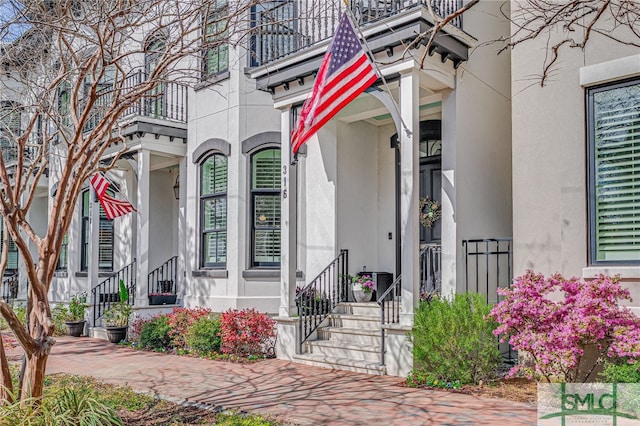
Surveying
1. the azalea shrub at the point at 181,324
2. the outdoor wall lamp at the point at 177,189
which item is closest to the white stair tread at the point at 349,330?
the azalea shrub at the point at 181,324

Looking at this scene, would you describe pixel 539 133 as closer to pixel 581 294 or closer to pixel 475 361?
pixel 581 294

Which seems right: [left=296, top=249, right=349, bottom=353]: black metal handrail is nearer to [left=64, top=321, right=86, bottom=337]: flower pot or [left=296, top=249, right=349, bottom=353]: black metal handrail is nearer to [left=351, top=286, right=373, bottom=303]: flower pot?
[left=351, top=286, right=373, bottom=303]: flower pot

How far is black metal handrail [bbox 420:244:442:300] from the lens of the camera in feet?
31.9

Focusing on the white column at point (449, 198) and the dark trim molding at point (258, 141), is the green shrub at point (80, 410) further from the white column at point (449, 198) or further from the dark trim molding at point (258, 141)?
the dark trim molding at point (258, 141)

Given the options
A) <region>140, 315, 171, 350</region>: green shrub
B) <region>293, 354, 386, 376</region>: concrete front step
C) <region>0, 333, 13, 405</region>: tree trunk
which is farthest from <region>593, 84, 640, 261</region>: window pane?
<region>140, 315, 171, 350</region>: green shrub

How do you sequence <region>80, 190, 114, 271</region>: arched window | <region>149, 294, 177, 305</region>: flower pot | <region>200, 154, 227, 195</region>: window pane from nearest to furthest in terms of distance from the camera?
<region>200, 154, 227, 195</region>: window pane < <region>149, 294, 177, 305</region>: flower pot < <region>80, 190, 114, 271</region>: arched window

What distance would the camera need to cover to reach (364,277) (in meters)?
10.8

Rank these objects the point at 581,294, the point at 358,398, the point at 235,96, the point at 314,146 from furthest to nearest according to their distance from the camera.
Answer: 1. the point at 235,96
2. the point at 314,146
3. the point at 358,398
4. the point at 581,294

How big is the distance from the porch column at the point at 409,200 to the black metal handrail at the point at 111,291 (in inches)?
313

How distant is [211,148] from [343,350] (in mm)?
5862

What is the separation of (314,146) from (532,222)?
15.8ft

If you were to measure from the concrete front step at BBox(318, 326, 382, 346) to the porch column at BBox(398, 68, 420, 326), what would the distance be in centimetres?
105

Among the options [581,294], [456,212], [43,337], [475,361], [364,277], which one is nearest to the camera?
[43,337]

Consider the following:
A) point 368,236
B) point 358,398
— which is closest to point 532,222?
point 358,398
